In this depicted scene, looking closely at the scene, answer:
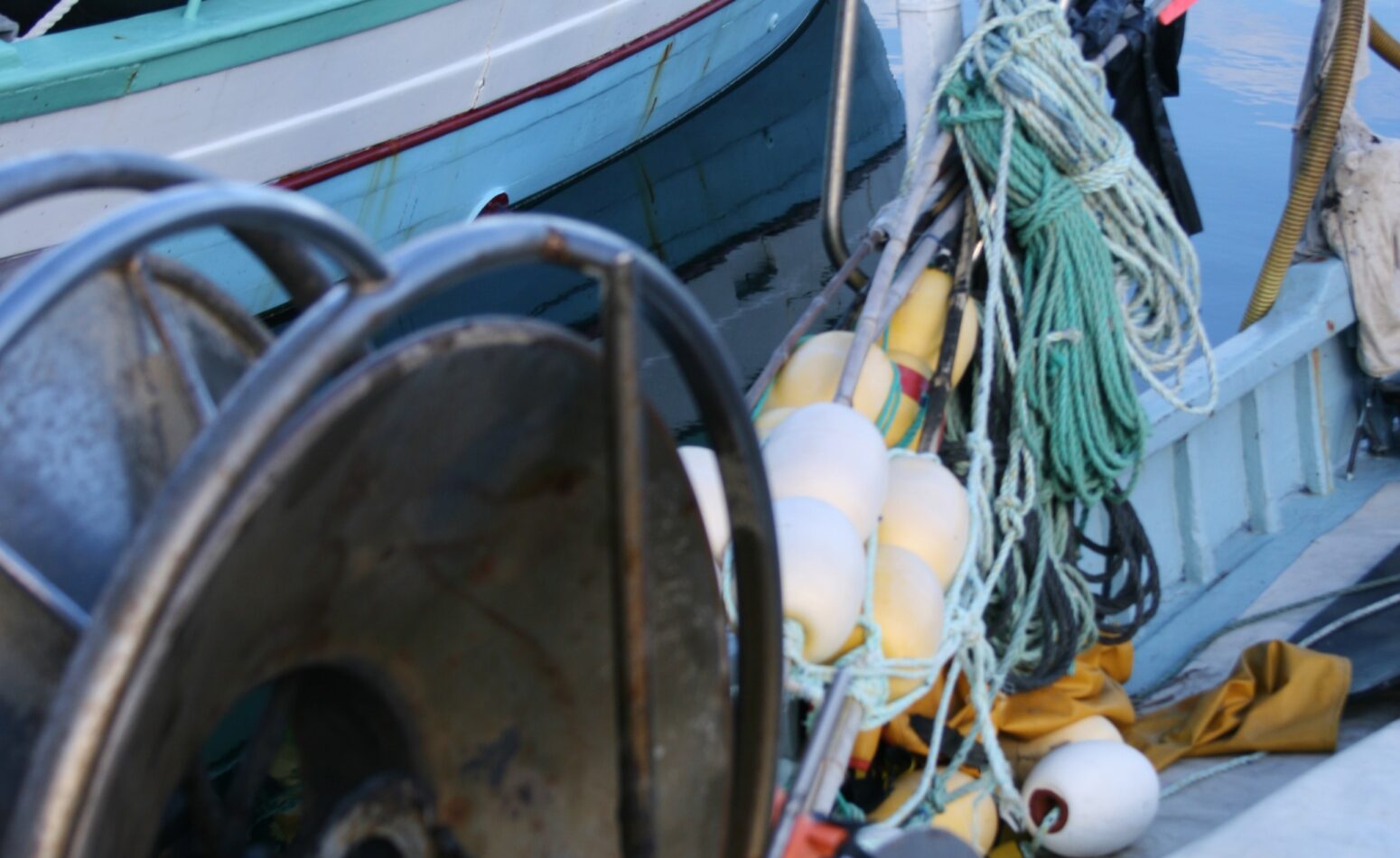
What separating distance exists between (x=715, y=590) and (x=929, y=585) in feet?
3.28

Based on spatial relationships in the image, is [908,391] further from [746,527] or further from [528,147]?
[528,147]

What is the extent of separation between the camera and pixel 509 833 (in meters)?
1.04

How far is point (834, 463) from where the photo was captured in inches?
73.7

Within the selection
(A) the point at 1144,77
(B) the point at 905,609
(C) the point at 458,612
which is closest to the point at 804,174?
(A) the point at 1144,77

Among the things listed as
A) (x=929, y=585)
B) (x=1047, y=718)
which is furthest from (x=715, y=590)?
(x=1047, y=718)

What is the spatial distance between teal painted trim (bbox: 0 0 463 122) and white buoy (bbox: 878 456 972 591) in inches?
132

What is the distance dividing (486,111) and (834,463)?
4.68 m

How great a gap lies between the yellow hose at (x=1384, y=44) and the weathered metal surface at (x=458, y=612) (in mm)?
3591

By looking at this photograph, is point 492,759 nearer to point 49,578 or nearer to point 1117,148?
point 49,578

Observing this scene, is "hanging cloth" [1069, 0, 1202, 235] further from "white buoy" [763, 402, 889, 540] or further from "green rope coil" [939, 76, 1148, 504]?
"white buoy" [763, 402, 889, 540]

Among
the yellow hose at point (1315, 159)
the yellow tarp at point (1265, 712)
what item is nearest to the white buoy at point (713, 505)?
the yellow tarp at point (1265, 712)

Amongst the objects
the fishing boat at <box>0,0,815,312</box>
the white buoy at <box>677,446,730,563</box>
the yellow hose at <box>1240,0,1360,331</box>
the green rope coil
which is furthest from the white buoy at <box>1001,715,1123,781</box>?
the fishing boat at <box>0,0,815,312</box>

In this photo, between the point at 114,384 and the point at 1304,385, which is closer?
the point at 114,384

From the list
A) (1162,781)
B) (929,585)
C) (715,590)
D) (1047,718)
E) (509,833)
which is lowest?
(1162,781)
